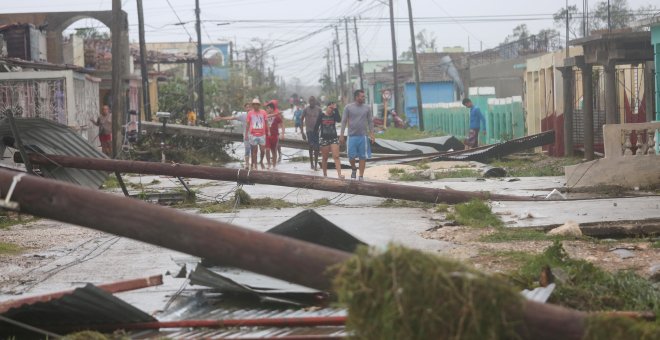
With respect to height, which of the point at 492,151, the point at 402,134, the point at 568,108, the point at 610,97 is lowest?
the point at 492,151

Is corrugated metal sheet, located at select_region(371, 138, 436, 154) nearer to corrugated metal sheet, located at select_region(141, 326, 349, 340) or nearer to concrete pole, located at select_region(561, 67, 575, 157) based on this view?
concrete pole, located at select_region(561, 67, 575, 157)

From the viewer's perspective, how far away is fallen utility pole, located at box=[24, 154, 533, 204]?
48.5ft

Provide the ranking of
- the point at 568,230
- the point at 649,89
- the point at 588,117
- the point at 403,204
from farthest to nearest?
the point at 588,117, the point at 649,89, the point at 403,204, the point at 568,230

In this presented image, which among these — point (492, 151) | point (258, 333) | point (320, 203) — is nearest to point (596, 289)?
point (258, 333)

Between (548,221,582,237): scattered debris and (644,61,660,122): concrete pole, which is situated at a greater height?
(644,61,660,122): concrete pole

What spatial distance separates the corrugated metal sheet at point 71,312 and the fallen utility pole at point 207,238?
2.28 ft

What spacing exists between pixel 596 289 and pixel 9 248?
7.41 metres

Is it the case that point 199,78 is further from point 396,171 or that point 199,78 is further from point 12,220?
point 12,220

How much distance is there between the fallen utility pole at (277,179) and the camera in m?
14.8

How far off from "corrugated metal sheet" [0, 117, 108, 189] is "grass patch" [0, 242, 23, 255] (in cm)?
282

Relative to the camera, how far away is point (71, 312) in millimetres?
6430

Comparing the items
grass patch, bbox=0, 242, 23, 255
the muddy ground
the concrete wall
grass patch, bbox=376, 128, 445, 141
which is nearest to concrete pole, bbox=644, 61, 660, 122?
the muddy ground

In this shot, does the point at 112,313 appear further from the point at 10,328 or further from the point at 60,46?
the point at 60,46

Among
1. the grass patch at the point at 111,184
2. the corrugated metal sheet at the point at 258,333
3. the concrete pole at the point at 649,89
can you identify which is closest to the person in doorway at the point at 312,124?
the grass patch at the point at 111,184
